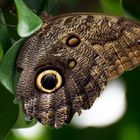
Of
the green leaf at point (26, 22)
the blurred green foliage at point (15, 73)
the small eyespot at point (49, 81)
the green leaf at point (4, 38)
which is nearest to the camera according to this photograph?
the green leaf at point (26, 22)

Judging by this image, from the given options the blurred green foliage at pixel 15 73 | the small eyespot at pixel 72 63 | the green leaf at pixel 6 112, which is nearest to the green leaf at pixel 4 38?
the blurred green foliage at pixel 15 73

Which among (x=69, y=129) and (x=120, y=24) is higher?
(x=120, y=24)

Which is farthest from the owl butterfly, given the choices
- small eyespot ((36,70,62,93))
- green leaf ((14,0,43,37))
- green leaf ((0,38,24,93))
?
green leaf ((14,0,43,37))

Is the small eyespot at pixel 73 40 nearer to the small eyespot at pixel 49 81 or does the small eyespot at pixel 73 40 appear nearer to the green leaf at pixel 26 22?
the small eyespot at pixel 49 81

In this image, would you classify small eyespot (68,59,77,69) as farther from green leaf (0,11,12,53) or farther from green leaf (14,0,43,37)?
green leaf (14,0,43,37)

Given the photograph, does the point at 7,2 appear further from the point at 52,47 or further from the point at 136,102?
the point at 136,102

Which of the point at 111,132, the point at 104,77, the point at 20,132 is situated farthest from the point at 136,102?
the point at 20,132

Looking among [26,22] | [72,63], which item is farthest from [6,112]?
[26,22]
